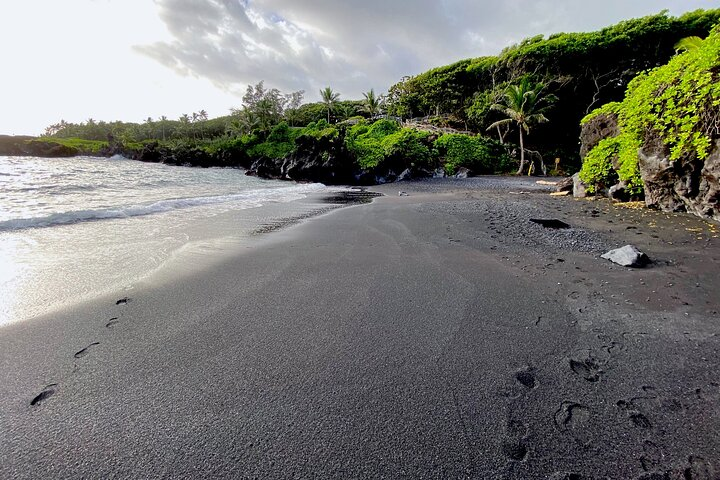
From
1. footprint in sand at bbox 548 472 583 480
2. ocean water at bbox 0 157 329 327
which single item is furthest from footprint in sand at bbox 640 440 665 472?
ocean water at bbox 0 157 329 327

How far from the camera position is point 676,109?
20.2ft

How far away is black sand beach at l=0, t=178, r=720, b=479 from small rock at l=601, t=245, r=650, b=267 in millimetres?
145

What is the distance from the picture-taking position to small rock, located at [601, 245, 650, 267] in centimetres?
394

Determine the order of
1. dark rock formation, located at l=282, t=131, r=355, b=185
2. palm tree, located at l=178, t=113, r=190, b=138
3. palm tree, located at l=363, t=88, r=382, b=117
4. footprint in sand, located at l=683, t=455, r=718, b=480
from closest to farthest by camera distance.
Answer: footprint in sand, located at l=683, t=455, r=718, b=480
dark rock formation, located at l=282, t=131, r=355, b=185
palm tree, located at l=363, t=88, r=382, b=117
palm tree, located at l=178, t=113, r=190, b=138

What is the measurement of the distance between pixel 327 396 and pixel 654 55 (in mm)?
38373

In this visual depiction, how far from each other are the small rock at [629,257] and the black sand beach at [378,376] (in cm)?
14

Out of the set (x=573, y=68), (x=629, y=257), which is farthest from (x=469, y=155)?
(x=629, y=257)

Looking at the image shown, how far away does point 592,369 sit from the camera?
214cm

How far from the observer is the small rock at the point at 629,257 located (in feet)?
12.9

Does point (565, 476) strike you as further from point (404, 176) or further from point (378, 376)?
point (404, 176)

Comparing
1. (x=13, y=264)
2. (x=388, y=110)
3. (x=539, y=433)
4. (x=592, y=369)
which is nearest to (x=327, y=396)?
(x=539, y=433)

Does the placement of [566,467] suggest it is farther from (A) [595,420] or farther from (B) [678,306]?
(B) [678,306]

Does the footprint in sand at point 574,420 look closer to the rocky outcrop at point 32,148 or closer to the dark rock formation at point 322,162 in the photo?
the dark rock formation at point 322,162

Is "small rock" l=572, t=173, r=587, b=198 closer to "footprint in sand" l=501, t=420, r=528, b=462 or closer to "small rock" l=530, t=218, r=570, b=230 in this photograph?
"small rock" l=530, t=218, r=570, b=230
